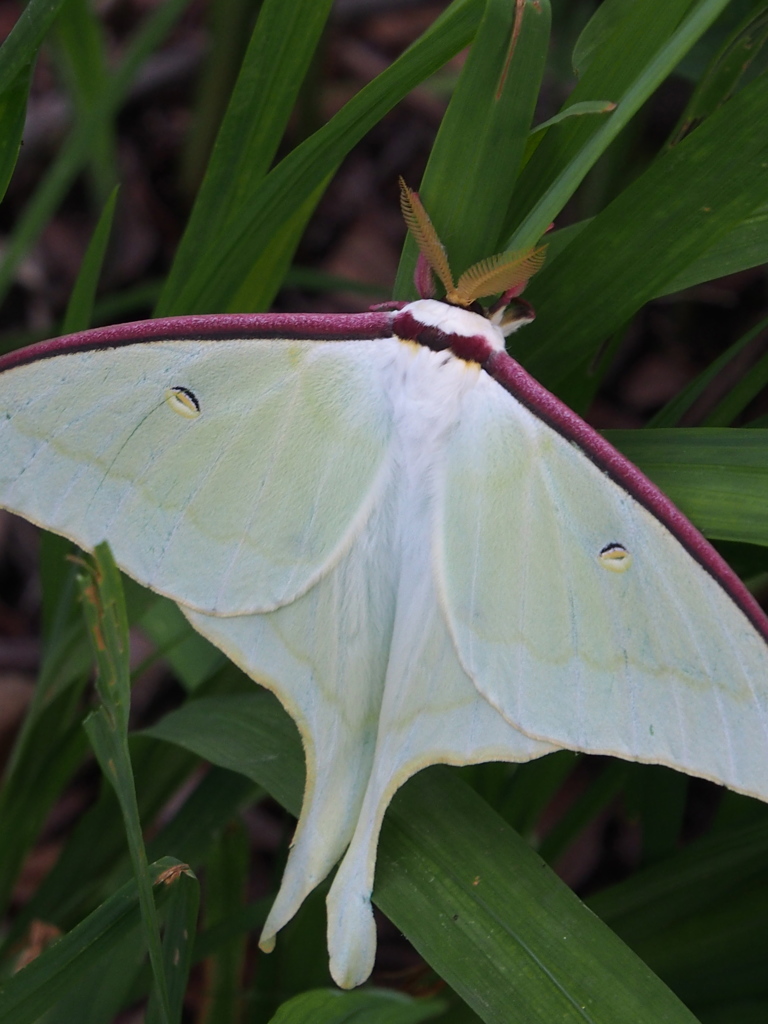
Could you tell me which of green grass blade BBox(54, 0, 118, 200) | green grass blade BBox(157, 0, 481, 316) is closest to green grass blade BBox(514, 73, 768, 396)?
green grass blade BBox(157, 0, 481, 316)

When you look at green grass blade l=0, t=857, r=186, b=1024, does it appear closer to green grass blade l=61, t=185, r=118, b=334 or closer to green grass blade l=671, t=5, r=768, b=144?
green grass blade l=61, t=185, r=118, b=334

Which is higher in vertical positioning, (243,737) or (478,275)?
(478,275)

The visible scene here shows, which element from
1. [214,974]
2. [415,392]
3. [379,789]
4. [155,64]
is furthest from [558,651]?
[155,64]

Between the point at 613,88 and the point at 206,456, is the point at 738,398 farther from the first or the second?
the point at 206,456

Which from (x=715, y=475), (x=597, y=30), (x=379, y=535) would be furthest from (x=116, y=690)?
(x=597, y=30)

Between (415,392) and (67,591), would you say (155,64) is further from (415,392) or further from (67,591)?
(415,392)

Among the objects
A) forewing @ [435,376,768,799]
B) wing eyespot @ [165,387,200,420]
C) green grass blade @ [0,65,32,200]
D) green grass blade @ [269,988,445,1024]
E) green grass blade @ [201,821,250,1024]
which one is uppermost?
green grass blade @ [0,65,32,200]

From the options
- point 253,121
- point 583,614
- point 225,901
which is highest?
point 253,121

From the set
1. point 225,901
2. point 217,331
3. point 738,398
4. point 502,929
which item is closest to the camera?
point 502,929
